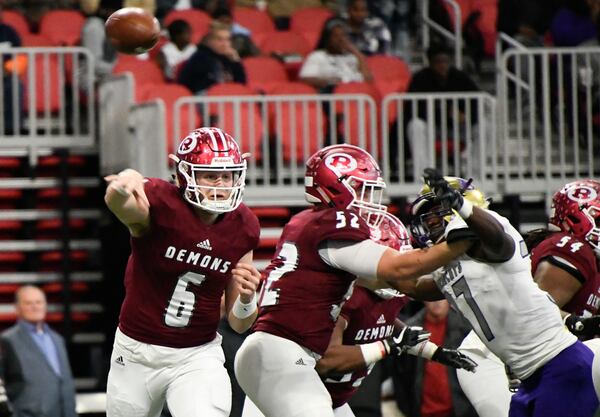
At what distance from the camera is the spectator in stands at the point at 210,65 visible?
11.4 m

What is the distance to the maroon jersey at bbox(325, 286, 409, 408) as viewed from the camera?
261 inches

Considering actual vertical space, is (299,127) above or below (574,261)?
above

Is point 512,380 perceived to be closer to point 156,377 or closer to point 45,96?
point 156,377

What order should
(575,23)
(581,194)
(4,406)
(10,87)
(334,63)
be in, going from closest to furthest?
(581,194)
(4,406)
(10,87)
(334,63)
(575,23)

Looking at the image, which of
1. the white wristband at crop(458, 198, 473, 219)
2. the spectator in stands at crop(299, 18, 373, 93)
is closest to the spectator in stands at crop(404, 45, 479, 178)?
the spectator in stands at crop(299, 18, 373, 93)

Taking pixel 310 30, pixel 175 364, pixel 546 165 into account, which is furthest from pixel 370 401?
pixel 310 30

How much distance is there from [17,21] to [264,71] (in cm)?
211

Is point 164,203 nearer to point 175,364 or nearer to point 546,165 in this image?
point 175,364

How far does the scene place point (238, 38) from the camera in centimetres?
1237

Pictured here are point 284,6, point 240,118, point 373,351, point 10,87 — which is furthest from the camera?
point 284,6

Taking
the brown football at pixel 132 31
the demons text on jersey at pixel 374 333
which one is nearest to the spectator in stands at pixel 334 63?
the brown football at pixel 132 31

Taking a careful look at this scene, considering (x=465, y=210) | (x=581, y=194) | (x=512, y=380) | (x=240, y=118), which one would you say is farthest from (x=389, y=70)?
(x=465, y=210)

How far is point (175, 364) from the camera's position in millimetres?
6559

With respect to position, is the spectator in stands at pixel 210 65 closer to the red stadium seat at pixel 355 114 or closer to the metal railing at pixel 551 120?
the red stadium seat at pixel 355 114
